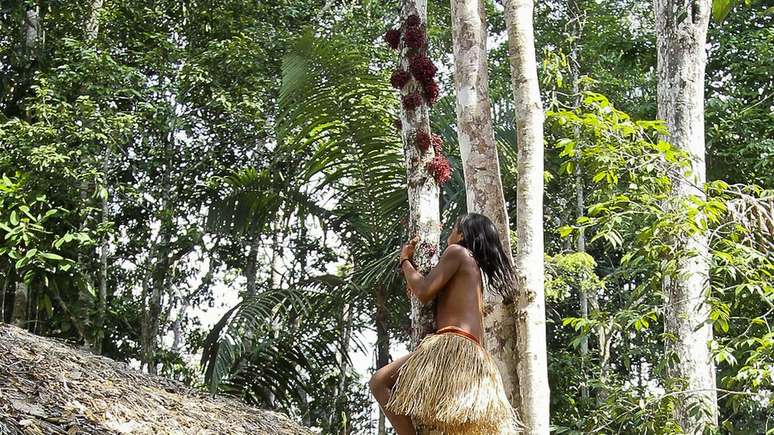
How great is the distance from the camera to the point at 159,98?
10.2 m

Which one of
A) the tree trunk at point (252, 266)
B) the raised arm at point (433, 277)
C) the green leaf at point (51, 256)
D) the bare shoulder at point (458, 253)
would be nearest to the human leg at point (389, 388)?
the raised arm at point (433, 277)

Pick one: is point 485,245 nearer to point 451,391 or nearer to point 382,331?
point 451,391

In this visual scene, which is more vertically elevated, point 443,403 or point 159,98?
point 159,98

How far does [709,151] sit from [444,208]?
4.55m

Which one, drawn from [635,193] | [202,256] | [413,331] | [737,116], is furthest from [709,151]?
[413,331]

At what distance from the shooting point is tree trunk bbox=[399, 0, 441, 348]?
393 centimetres

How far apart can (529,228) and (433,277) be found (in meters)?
0.89

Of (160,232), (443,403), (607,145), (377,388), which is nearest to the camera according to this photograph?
(443,403)

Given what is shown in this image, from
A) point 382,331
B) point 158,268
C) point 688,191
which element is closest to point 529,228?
point 688,191

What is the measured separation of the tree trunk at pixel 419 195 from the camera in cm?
393

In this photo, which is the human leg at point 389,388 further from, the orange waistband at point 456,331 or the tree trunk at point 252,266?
the tree trunk at point 252,266

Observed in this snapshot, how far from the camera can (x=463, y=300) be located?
3.84 meters

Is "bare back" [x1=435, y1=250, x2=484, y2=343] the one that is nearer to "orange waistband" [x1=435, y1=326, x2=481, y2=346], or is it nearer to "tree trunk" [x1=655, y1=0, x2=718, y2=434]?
"orange waistband" [x1=435, y1=326, x2=481, y2=346]

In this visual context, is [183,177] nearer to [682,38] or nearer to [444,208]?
[444,208]
